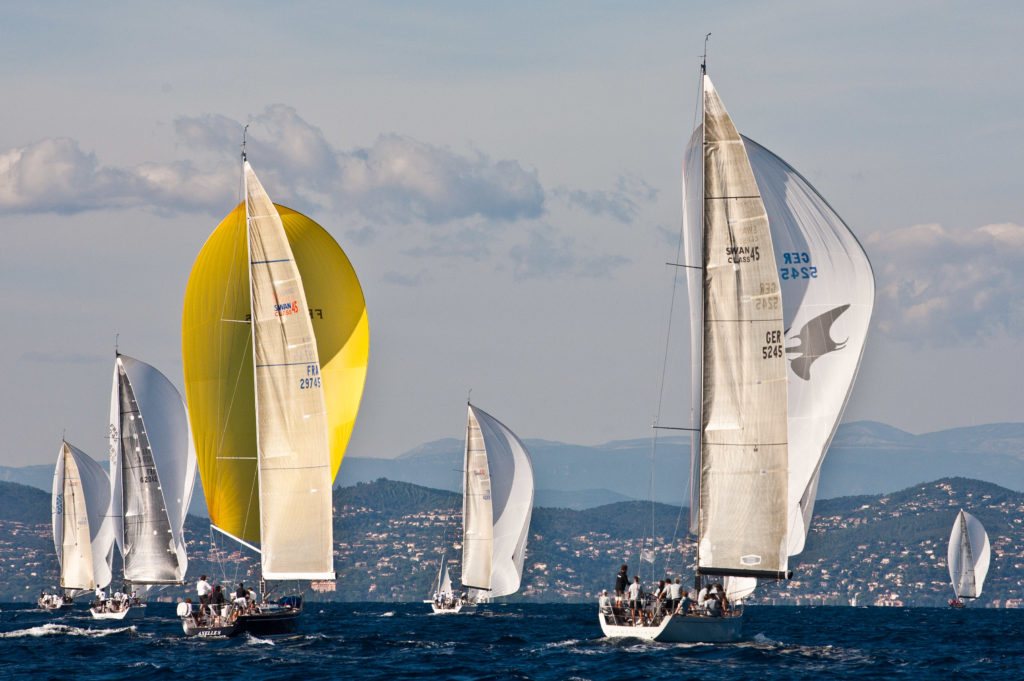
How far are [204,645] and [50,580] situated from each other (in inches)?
5396

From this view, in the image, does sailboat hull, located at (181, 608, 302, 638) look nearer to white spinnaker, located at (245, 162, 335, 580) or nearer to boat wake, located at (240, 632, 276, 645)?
boat wake, located at (240, 632, 276, 645)

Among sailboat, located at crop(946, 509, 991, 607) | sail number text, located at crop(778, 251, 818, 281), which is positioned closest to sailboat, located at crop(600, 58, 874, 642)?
sail number text, located at crop(778, 251, 818, 281)

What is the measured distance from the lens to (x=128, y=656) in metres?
36.7

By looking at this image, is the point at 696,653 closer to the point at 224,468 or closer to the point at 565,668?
the point at 565,668

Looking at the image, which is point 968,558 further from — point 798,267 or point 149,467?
point 798,267

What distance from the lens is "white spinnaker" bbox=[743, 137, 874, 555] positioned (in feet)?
115

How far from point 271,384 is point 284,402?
22.7 inches

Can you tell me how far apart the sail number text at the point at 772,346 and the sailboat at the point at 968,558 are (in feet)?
270

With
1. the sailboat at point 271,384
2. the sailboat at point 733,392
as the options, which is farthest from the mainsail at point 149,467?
the sailboat at point 733,392

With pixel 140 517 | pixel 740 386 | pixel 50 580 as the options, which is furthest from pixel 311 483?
pixel 50 580

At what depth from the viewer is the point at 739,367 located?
106ft

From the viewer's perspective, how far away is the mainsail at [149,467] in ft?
177

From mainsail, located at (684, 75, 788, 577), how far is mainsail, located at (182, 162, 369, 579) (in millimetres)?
10330

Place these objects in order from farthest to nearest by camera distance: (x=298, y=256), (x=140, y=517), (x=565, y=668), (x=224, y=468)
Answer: (x=140, y=517)
(x=298, y=256)
(x=224, y=468)
(x=565, y=668)
